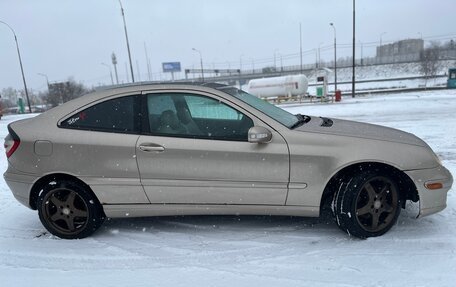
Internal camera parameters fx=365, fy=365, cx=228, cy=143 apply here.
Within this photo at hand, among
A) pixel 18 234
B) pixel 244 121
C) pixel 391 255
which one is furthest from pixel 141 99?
pixel 391 255

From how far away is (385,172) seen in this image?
3451 millimetres

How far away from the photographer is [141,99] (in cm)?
374

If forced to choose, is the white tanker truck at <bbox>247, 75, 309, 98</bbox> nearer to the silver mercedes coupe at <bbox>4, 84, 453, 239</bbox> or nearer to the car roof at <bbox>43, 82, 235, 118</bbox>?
the silver mercedes coupe at <bbox>4, 84, 453, 239</bbox>

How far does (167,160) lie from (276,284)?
59.9 inches

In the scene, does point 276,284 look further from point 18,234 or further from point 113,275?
point 18,234

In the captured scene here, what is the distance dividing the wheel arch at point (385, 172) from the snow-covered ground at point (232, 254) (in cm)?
40

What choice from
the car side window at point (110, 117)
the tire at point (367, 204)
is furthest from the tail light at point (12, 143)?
the tire at point (367, 204)

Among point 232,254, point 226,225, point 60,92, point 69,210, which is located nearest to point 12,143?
point 69,210

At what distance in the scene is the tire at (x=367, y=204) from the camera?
11.1 ft

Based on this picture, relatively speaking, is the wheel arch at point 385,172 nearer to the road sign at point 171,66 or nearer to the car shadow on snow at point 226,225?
the car shadow on snow at point 226,225

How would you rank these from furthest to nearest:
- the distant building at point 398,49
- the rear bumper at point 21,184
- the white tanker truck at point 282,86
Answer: the distant building at point 398,49 < the white tanker truck at point 282,86 < the rear bumper at point 21,184

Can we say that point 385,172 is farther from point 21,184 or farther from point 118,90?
point 21,184

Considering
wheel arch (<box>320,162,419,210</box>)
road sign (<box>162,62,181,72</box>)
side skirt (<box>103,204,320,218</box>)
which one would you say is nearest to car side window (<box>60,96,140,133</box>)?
side skirt (<box>103,204,320,218</box>)

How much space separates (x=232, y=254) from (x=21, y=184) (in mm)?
2350
